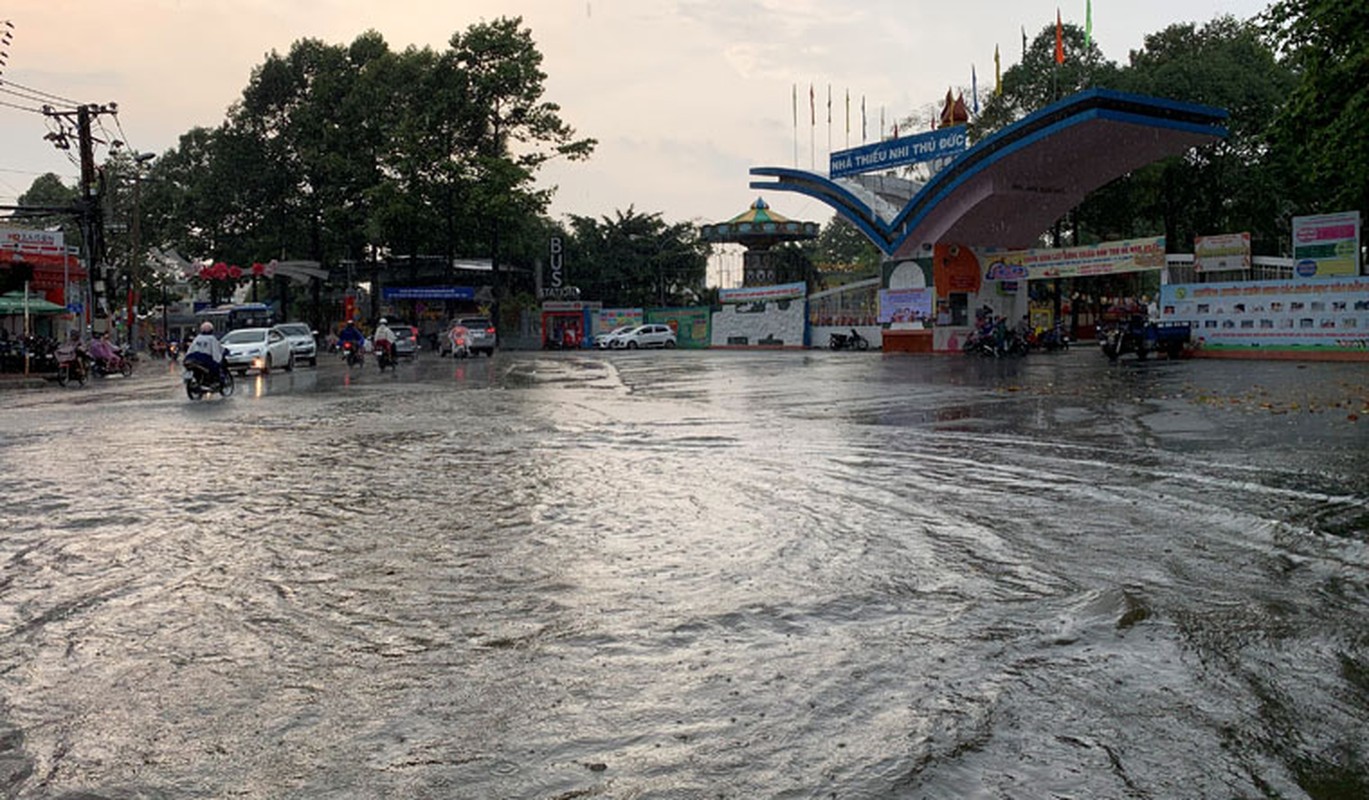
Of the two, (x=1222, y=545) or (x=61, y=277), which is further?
(x=61, y=277)

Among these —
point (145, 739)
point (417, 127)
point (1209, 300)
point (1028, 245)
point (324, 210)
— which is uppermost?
point (417, 127)

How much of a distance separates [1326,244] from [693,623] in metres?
29.7

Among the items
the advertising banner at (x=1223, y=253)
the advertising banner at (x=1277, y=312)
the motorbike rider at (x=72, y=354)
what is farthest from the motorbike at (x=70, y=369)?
the advertising banner at (x=1223, y=253)

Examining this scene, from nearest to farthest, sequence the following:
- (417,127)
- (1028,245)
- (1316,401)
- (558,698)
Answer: (558,698) < (1316,401) < (1028,245) < (417,127)

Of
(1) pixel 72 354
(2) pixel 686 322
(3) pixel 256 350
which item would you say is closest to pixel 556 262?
(2) pixel 686 322

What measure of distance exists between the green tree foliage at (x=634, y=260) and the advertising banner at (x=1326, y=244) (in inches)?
1635

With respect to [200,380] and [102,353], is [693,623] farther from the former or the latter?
[102,353]

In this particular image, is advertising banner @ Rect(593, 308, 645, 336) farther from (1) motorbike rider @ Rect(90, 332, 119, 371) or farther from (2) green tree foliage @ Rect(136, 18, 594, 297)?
(1) motorbike rider @ Rect(90, 332, 119, 371)

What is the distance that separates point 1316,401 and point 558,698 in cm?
1481

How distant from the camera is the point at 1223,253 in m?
31.7

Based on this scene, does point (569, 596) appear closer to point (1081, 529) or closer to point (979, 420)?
point (1081, 529)

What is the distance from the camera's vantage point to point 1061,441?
11.0m

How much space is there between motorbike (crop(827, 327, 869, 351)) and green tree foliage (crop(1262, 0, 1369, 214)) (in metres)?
26.8

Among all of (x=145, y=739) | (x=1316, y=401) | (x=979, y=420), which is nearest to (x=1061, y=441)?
(x=979, y=420)
